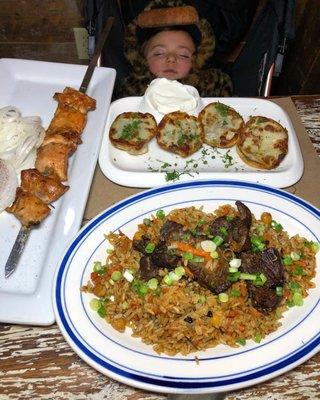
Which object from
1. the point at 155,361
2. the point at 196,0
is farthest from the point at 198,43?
the point at 155,361

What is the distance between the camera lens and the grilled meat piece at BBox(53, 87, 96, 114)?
7.43 feet

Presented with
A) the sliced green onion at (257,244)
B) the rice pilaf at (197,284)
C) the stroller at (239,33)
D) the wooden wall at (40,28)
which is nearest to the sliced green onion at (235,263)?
the rice pilaf at (197,284)

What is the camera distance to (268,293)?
1468 mm

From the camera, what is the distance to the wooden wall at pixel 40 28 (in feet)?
13.1

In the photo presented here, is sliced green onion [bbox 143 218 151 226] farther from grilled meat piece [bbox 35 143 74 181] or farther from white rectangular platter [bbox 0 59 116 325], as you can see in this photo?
grilled meat piece [bbox 35 143 74 181]

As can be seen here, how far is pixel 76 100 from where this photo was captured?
2271 millimetres

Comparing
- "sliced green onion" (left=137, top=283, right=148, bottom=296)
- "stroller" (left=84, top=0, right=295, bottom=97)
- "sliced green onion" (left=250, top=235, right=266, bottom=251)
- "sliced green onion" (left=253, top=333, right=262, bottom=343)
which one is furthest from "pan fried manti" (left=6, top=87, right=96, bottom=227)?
"sliced green onion" (left=253, top=333, right=262, bottom=343)

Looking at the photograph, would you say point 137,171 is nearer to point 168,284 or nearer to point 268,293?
point 168,284

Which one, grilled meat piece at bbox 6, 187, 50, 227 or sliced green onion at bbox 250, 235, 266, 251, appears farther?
grilled meat piece at bbox 6, 187, 50, 227

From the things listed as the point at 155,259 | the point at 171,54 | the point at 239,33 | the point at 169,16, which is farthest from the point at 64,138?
the point at 239,33

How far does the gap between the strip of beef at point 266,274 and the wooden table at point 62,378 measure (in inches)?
10.3

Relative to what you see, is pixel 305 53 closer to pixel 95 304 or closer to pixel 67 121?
pixel 67 121

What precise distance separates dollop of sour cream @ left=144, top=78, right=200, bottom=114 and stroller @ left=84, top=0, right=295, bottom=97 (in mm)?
805

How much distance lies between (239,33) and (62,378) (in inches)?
118
